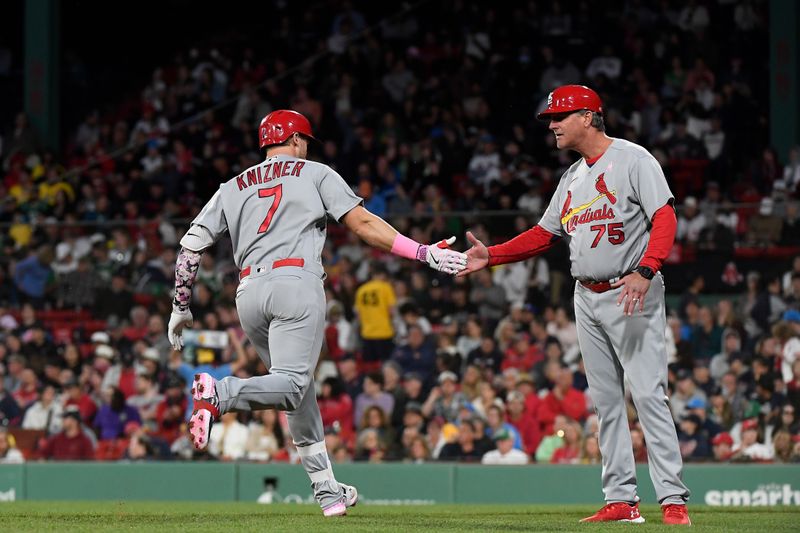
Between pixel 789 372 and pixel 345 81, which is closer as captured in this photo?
pixel 789 372

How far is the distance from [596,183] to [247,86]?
15.5 m

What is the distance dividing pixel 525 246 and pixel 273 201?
152 centimetres

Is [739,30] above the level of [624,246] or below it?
above

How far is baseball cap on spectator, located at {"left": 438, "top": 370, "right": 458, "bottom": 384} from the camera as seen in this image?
13820 mm

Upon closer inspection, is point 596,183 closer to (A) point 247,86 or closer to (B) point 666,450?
(B) point 666,450

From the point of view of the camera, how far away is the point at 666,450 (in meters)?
6.70

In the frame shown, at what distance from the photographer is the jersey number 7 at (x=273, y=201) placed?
22.4ft

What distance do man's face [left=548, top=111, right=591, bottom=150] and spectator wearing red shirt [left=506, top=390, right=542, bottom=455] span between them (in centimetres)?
651

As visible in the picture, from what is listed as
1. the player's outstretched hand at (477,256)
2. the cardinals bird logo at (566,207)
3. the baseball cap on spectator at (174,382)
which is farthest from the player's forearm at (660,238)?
the baseball cap on spectator at (174,382)

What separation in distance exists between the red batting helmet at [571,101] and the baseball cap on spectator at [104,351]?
8931mm

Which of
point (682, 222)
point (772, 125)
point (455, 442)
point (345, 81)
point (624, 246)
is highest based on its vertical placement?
point (345, 81)

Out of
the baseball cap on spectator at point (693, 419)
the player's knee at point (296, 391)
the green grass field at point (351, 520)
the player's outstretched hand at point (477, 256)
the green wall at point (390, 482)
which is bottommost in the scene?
the green wall at point (390, 482)

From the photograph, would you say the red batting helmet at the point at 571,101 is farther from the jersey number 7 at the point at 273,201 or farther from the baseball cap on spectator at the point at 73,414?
the baseball cap on spectator at the point at 73,414

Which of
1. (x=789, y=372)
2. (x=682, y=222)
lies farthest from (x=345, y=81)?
(x=789, y=372)
